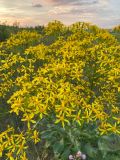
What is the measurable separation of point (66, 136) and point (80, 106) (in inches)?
19.2

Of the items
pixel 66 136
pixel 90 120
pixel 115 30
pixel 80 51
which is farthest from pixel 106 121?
pixel 115 30

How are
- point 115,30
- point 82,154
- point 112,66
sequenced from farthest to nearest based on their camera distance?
point 115,30 < point 112,66 < point 82,154

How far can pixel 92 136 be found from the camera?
16.2 feet

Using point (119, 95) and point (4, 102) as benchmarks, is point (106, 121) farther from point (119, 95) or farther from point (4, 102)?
point (4, 102)

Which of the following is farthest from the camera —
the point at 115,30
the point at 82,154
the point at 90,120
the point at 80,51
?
the point at 115,30

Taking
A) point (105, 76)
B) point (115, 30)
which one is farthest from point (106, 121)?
point (115, 30)

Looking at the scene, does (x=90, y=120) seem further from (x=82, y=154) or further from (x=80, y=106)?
(x=82, y=154)

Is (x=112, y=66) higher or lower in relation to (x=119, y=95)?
higher

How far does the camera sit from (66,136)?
4910 millimetres

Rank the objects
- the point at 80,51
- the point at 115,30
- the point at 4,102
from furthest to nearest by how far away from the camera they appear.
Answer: the point at 115,30 < the point at 4,102 < the point at 80,51

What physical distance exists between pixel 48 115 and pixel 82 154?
1.84 ft

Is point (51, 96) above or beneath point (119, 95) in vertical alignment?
above

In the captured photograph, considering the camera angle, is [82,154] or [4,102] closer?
[82,154]

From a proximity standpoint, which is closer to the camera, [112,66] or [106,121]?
[106,121]
